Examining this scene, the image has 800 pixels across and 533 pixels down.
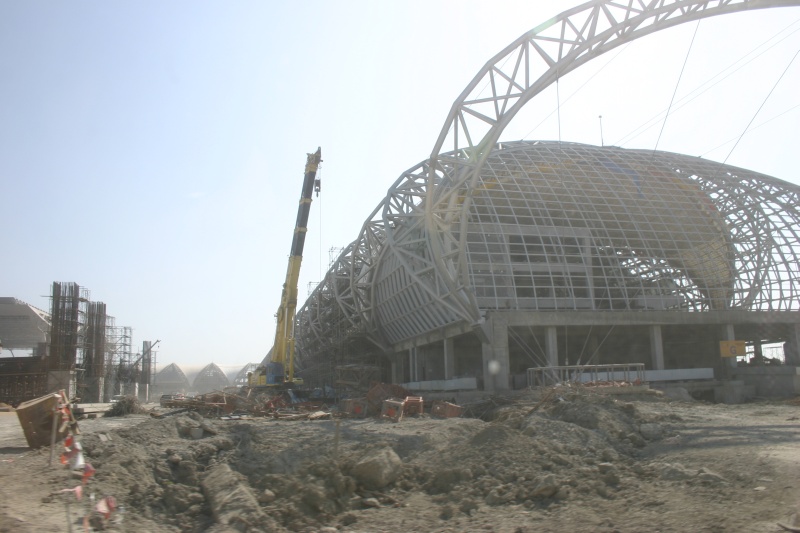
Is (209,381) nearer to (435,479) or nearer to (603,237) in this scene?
(603,237)

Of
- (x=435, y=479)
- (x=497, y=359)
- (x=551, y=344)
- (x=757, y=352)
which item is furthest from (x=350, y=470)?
(x=757, y=352)

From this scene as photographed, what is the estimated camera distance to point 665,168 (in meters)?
45.0

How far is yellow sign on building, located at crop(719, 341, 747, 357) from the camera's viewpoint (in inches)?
Result: 1437

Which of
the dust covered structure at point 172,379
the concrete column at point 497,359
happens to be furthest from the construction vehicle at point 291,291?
the dust covered structure at point 172,379

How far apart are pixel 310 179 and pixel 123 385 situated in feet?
119

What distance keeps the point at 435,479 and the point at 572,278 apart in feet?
92.8

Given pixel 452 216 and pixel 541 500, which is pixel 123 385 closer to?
pixel 452 216

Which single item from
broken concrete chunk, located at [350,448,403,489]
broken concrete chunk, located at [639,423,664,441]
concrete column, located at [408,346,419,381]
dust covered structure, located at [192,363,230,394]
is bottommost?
dust covered structure, located at [192,363,230,394]

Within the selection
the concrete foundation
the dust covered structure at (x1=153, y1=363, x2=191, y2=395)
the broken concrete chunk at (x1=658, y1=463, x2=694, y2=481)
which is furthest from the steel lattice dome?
the dust covered structure at (x1=153, y1=363, x2=191, y2=395)

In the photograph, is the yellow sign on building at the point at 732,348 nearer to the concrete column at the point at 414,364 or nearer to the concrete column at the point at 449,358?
the concrete column at the point at 449,358

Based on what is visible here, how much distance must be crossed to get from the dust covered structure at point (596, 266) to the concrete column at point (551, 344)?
5cm

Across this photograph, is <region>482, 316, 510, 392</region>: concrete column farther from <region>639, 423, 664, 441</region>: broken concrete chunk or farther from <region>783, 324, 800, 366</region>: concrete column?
<region>783, 324, 800, 366</region>: concrete column

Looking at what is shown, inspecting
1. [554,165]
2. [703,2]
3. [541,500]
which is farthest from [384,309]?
[541,500]

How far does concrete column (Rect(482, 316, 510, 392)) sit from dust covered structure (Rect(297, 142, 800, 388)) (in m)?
0.07
